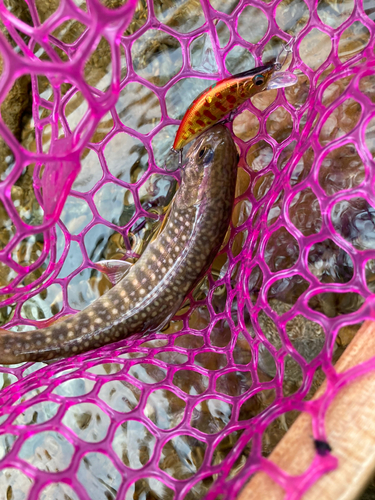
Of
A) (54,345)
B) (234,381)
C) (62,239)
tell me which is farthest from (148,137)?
(234,381)

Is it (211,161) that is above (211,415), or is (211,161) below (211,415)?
above

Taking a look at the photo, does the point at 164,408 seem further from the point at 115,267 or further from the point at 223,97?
the point at 223,97

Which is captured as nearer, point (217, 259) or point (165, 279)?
point (165, 279)

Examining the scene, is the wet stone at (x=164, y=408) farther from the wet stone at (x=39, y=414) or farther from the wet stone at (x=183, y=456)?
the wet stone at (x=39, y=414)

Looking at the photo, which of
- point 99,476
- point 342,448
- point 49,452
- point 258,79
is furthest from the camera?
point 49,452

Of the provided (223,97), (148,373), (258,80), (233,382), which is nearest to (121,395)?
(148,373)

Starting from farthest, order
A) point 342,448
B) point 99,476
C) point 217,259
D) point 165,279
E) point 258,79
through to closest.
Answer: point 217,259 → point 99,476 → point 165,279 → point 258,79 → point 342,448

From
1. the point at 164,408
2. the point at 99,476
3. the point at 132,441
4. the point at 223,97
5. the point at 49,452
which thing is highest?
the point at 223,97

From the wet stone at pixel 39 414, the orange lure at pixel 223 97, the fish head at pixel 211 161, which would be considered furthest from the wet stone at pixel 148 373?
the orange lure at pixel 223 97
